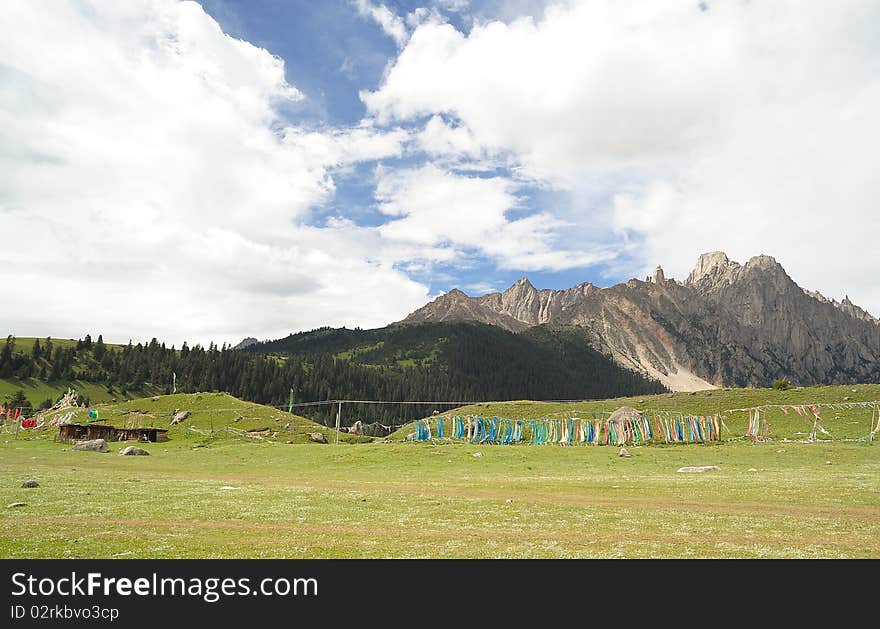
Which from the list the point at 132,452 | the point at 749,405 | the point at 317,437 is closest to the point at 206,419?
the point at 317,437

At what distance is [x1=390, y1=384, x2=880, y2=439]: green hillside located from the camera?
74688 mm

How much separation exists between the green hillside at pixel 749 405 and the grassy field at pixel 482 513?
26.8 metres

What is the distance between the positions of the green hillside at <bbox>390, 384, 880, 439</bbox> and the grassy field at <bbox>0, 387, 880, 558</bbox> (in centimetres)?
2676

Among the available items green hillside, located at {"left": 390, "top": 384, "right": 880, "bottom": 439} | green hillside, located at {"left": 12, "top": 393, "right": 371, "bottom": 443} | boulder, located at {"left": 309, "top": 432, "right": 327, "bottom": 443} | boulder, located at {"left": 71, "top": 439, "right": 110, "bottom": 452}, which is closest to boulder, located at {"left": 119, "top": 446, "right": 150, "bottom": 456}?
boulder, located at {"left": 71, "top": 439, "right": 110, "bottom": 452}

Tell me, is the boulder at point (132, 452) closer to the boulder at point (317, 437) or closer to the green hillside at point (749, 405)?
the boulder at point (317, 437)

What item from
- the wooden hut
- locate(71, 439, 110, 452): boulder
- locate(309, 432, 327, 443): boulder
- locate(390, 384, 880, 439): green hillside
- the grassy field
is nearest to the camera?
the grassy field

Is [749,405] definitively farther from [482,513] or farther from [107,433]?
[107,433]

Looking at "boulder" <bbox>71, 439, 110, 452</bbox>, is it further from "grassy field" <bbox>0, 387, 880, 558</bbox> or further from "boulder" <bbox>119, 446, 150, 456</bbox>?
"grassy field" <bbox>0, 387, 880, 558</bbox>
